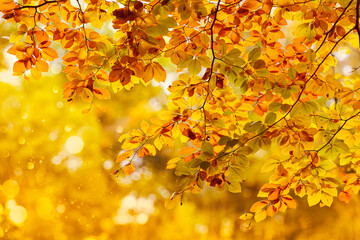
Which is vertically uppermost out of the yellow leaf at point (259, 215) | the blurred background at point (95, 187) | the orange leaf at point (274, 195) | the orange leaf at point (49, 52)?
the orange leaf at point (49, 52)

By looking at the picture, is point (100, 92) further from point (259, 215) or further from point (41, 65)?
point (259, 215)

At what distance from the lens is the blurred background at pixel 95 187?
5703 millimetres

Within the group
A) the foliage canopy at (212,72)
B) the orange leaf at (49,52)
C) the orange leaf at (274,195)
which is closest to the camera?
the foliage canopy at (212,72)

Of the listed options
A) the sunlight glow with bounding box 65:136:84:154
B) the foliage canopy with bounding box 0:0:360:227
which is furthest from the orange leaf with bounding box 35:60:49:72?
the sunlight glow with bounding box 65:136:84:154

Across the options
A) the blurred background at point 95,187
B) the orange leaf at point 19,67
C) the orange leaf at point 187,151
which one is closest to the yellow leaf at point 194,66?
the orange leaf at point 187,151

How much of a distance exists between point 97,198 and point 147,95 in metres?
1.93

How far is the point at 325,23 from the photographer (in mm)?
1616

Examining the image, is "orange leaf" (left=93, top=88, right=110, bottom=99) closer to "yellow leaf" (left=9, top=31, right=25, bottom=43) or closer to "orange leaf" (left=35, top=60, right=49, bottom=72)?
"orange leaf" (left=35, top=60, right=49, bottom=72)

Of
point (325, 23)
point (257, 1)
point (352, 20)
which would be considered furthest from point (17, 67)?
point (352, 20)

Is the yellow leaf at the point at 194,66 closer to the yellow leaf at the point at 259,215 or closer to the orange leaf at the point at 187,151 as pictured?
the orange leaf at the point at 187,151

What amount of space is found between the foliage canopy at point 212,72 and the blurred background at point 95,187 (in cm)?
400

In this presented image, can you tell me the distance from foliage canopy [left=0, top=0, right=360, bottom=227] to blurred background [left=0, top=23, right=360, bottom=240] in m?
4.00

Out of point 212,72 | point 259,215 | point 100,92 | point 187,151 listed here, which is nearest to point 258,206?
point 259,215

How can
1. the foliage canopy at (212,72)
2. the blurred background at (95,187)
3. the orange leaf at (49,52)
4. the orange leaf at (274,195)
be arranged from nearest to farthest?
the foliage canopy at (212,72)
the orange leaf at (49,52)
the orange leaf at (274,195)
the blurred background at (95,187)
